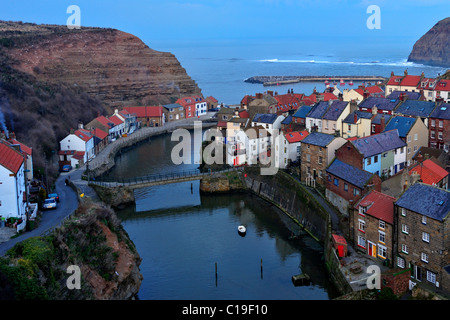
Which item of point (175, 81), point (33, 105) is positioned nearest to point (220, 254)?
point (33, 105)

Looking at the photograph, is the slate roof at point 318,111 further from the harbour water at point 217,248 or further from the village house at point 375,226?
the village house at point 375,226

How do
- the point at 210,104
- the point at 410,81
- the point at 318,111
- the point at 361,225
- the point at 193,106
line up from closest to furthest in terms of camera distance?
the point at 361,225 → the point at 318,111 → the point at 410,81 → the point at 193,106 → the point at 210,104

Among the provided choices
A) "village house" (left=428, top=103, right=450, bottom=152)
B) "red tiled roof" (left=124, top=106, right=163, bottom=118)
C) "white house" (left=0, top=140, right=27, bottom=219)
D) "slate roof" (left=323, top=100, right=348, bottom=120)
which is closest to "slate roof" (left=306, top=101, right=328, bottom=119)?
"slate roof" (left=323, top=100, right=348, bottom=120)

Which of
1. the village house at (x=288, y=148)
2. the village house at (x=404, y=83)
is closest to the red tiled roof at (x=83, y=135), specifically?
the village house at (x=288, y=148)

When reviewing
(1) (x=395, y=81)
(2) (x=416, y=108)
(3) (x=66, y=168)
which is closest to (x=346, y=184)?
(2) (x=416, y=108)

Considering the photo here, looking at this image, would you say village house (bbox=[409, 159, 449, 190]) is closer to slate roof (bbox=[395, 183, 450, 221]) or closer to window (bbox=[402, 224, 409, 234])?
slate roof (bbox=[395, 183, 450, 221])

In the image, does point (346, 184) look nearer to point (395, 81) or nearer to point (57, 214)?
point (57, 214)

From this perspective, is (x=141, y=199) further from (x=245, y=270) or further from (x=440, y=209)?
(x=440, y=209)
